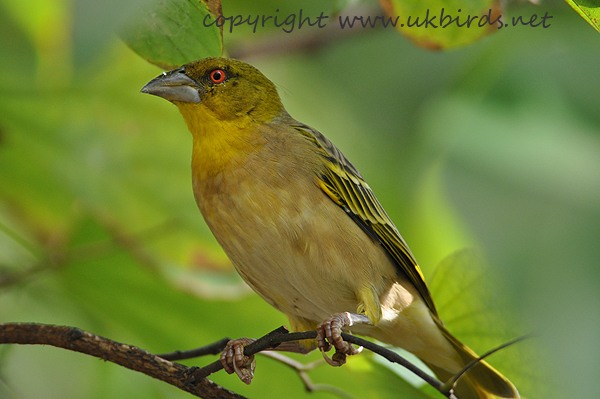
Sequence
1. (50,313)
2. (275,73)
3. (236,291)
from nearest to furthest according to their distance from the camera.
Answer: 1. (236,291)
2. (50,313)
3. (275,73)

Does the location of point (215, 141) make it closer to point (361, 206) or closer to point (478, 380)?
point (361, 206)

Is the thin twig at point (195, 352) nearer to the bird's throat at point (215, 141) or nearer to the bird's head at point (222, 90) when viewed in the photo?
the bird's throat at point (215, 141)

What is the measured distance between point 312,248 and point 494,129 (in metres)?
3.46

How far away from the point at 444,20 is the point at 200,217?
212cm

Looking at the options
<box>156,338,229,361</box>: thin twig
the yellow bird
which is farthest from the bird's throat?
<box>156,338,229,361</box>: thin twig

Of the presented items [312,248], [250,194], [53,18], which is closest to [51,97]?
[53,18]

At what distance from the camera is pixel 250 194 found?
229cm

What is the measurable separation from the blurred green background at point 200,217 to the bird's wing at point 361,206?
217mm

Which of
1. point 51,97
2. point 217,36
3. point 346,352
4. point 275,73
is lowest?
point 346,352

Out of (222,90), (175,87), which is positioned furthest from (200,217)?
(175,87)

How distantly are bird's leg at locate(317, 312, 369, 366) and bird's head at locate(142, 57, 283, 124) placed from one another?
0.95 meters

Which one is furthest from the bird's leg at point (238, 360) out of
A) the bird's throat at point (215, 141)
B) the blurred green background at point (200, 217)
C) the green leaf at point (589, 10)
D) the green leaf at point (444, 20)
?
the green leaf at point (589, 10)

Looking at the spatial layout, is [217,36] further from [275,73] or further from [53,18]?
[275,73]

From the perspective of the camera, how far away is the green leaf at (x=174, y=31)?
1654 millimetres
